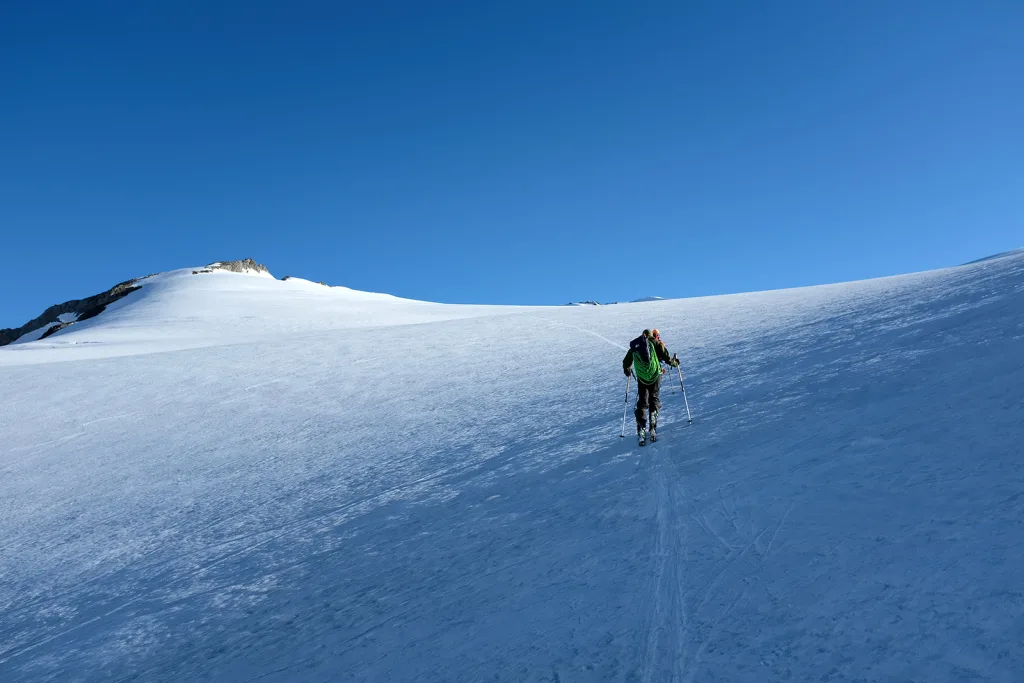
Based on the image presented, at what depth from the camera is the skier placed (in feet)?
31.9

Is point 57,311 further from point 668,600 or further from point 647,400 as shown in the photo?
point 668,600

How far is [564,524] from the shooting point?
24.1 ft

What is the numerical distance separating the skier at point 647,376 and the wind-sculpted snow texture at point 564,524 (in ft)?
1.21

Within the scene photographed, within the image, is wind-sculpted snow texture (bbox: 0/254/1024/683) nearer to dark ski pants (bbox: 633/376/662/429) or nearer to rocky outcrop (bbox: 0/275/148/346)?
dark ski pants (bbox: 633/376/662/429)

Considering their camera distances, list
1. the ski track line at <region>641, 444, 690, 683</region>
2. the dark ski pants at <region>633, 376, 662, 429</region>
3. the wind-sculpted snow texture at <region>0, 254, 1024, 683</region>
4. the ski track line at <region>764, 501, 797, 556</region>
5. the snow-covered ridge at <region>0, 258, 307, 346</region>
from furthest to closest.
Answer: the snow-covered ridge at <region>0, 258, 307, 346</region>
the dark ski pants at <region>633, 376, 662, 429</region>
the ski track line at <region>764, 501, 797, 556</region>
the wind-sculpted snow texture at <region>0, 254, 1024, 683</region>
the ski track line at <region>641, 444, 690, 683</region>

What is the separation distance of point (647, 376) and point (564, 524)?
10.7 ft

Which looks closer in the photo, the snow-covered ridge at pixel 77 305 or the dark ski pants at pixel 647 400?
the dark ski pants at pixel 647 400

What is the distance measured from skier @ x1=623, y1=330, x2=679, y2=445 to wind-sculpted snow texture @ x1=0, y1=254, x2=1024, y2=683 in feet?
1.21

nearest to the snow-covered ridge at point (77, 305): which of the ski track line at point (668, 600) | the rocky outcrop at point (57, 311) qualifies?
the rocky outcrop at point (57, 311)

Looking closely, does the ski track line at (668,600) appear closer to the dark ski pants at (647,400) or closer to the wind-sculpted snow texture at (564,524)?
the wind-sculpted snow texture at (564,524)

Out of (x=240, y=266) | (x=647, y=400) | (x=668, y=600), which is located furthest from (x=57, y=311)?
(x=668, y=600)

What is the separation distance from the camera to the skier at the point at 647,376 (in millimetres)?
9734

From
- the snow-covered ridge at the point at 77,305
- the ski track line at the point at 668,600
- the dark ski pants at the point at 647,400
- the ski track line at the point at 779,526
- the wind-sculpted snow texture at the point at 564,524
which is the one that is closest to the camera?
the ski track line at the point at 668,600

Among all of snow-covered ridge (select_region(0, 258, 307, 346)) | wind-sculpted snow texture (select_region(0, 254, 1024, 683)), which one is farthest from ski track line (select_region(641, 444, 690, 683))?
snow-covered ridge (select_region(0, 258, 307, 346))
